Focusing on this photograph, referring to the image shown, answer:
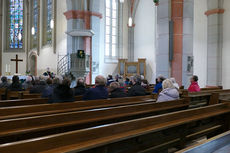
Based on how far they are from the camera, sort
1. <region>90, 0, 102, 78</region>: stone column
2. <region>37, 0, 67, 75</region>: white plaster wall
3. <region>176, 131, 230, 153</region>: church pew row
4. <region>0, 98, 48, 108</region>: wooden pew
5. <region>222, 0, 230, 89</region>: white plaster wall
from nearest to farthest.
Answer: <region>176, 131, 230, 153</region>: church pew row → <region>0, 98, 48, 108</region>: wooden pew → <region>222, 0, 230, 89</region>: white plaster wall → <region>90, 0, 102, 78</region>: stone column → <region>37, 0, 67, 75</region>: white plaster wall

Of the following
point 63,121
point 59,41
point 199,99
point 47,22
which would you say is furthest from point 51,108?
point 47,22

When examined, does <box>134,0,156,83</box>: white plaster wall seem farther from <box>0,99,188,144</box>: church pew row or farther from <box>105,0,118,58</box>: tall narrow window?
<box>0,99,188,144</box>: church pew row

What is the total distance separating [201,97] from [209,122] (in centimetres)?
138

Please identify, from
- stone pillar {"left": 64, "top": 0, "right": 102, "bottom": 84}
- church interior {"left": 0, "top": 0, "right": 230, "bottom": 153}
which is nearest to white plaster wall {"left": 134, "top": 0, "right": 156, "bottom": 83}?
church interior {"left": 0, "top": 0, "right": 230, "bottom": 153}

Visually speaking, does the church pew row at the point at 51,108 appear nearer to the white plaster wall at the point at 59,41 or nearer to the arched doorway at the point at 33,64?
the white plaster wall at the point at 59,41

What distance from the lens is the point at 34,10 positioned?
63.8ft

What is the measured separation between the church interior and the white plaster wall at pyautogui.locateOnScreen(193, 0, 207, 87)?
6 centimetres

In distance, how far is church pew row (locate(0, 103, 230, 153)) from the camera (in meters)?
1.78

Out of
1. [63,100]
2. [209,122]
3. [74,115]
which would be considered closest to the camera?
[74,115]

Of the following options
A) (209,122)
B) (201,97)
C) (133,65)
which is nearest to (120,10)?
(133,65)

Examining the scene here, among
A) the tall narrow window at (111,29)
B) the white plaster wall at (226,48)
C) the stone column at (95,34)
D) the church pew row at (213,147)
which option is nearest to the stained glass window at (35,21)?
the tall narrow window at (111,29)

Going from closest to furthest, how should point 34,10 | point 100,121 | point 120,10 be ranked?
point 100,121
point 120,10
point 34,10

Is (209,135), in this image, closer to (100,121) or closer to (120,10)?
(100,121)

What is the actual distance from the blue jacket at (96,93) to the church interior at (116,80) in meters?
0.02
